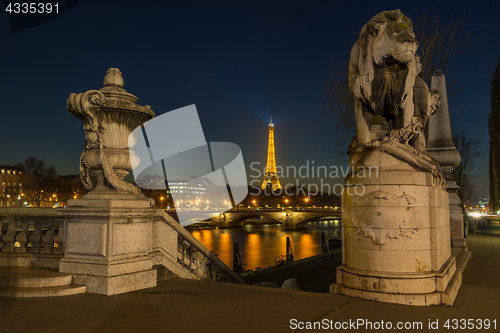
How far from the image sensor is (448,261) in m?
5.89

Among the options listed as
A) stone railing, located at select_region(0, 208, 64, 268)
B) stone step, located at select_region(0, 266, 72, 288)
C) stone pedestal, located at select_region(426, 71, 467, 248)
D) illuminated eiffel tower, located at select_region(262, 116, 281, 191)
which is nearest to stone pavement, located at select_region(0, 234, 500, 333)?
stone step, located at select_region(0, 266, 72, 288)

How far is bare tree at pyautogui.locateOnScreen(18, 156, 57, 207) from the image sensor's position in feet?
218

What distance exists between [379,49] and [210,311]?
4044 mm

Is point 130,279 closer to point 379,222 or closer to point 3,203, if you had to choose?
point 379,222

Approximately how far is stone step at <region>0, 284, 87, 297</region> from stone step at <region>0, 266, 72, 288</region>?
0.26ft

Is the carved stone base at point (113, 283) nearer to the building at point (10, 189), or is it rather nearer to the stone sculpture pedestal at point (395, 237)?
the stone sculpture pedestal at point (395, 237)

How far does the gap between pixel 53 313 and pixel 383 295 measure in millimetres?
3869

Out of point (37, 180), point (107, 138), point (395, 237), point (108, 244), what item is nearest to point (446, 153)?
point (395, 237)

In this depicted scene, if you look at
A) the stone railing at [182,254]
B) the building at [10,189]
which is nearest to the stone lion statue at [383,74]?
the stone railing at [182,254]

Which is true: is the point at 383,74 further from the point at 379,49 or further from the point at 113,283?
the point at 113,283

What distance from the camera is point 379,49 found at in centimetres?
523

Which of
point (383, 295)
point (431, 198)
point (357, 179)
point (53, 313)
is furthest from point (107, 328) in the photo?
point (431, 198)

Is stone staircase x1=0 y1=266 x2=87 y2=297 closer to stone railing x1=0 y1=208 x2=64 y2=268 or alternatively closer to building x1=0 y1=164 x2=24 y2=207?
stone railing x1=0 y1=208 x2=64 y2=268

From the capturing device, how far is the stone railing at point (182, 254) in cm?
621
